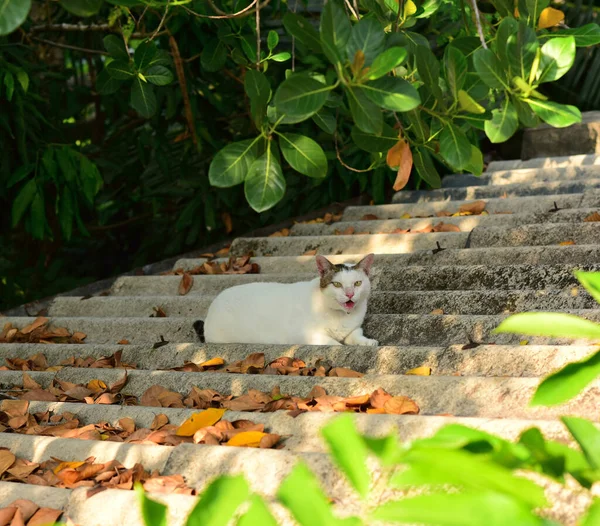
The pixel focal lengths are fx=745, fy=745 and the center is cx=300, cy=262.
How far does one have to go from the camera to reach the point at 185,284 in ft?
14.2

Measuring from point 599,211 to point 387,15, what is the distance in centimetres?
196

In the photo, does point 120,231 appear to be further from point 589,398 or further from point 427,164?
point 589,398

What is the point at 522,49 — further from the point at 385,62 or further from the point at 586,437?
the point at 586,437

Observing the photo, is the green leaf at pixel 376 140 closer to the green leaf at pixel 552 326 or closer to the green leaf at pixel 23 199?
the green leaf at pixel 552 326

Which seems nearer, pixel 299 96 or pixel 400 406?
pixel 299 96

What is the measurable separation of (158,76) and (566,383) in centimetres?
287

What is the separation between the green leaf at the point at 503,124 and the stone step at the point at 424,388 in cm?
65

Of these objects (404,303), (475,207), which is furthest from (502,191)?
(404,303)


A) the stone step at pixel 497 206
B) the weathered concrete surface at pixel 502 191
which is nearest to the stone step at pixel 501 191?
the weathered concrete surface at pixel 502 191

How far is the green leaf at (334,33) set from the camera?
1.58m

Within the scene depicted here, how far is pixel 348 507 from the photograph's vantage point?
1.58 m

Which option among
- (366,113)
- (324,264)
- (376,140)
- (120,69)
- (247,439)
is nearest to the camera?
(366,113)

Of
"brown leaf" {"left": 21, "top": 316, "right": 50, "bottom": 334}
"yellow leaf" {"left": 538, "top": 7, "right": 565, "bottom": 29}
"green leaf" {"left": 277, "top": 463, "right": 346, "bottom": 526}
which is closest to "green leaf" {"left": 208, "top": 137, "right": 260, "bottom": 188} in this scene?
"yellow leaf" {"left": 538, "top": 7, "right": 565, "bottom": 29}

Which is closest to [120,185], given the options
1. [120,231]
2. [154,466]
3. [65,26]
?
[120,231]
